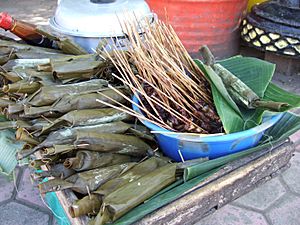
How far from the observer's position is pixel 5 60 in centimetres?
172

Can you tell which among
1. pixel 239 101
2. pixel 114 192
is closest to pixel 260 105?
pixel 239 101

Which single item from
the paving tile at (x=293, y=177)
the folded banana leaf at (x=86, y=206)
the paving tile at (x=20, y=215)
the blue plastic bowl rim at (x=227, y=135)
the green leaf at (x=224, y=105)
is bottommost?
the paving tile at (x=20, y=215)

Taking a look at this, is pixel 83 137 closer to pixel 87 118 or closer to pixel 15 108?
pixel 87 118

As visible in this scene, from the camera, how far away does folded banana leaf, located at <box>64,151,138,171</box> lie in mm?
1163

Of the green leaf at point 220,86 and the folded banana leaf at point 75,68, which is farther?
the folded banana leaf at point 75,68

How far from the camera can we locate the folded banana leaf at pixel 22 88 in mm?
1454

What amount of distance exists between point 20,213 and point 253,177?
53.0 inches

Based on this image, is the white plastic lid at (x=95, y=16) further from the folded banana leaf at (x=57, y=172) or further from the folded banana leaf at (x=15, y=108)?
the folded banana leaf at (x=57, y=172)

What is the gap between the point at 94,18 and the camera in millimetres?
1733

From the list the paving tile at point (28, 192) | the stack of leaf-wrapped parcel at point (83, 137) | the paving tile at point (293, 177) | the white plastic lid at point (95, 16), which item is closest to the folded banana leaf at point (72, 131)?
the stack of leaf-wrapped parcel at point (83, 137)

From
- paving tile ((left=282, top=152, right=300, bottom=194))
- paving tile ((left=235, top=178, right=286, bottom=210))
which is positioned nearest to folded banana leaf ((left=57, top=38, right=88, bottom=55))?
paving tile ((left=235, top=178, right=286, bottom=210))

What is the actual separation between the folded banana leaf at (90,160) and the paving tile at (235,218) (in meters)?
0.89

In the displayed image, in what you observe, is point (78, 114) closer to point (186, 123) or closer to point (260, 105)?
point (186, 123)

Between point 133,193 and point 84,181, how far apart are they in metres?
0.15
